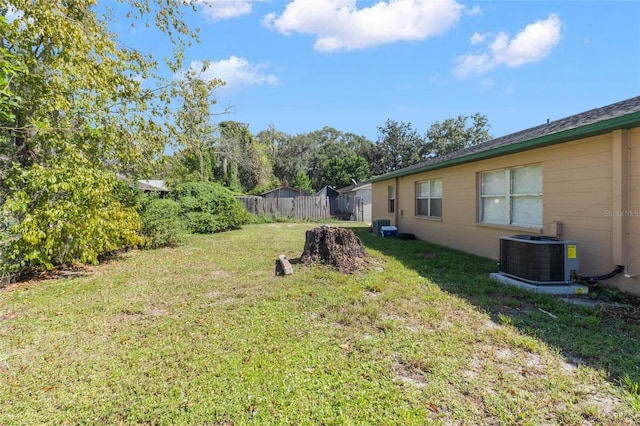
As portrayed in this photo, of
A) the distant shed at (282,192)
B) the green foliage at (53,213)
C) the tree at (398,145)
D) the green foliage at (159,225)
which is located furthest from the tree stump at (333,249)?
the tree at (398,145)

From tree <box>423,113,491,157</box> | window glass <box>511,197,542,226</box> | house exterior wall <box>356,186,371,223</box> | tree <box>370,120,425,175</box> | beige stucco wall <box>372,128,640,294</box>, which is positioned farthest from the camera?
tree <box>370,120,425,175</box>

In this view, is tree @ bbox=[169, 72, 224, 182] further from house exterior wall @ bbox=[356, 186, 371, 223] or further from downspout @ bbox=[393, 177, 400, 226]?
house exterior wall @ bbox=[356, 186, 371, 223]

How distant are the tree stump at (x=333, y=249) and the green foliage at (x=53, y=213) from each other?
3.90 m

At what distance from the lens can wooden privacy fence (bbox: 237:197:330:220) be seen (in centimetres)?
1995

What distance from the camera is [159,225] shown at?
9336mm

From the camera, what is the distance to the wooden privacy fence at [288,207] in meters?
20.0

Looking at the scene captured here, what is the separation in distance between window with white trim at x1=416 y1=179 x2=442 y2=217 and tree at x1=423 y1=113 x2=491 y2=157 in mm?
26304

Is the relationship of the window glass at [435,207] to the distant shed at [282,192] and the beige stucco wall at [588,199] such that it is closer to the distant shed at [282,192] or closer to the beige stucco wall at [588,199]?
the beige stucco wall at [588,199]

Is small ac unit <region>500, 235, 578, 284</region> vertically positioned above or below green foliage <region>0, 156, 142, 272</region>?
below

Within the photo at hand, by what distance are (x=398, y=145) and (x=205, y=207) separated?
27822mm

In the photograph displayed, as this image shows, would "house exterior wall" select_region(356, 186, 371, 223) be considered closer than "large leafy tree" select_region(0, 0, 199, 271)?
No

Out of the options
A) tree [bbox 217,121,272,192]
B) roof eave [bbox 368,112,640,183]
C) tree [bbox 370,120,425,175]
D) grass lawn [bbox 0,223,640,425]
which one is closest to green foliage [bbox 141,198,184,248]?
grass lawn [bbox 0,223,640,425]

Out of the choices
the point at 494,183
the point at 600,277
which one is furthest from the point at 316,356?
the point at 494,183

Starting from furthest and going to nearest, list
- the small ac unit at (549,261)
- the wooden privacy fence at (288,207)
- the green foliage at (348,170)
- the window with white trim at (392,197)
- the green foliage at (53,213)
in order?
the green foliage at (348,170) < the wooden privacy fence at (288,207) < the window with white trim at (392,197) < the green foliage at (53,213) < the small ac unit at (549,261)
